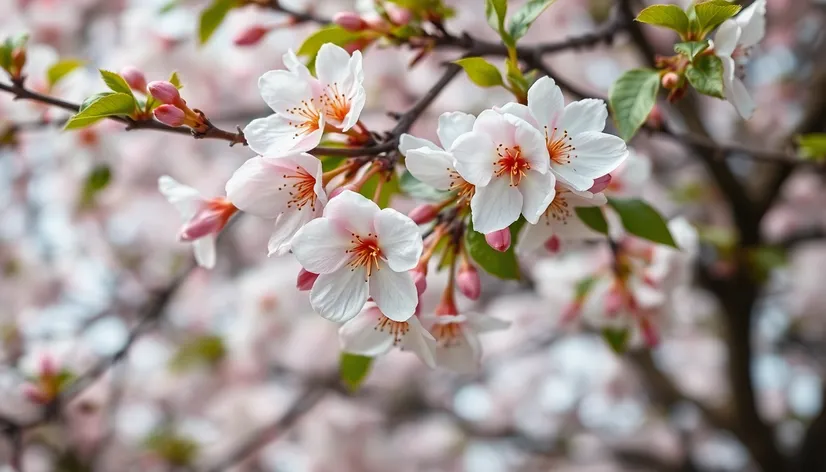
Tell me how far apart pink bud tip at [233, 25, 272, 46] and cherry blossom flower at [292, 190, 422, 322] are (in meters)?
0.67

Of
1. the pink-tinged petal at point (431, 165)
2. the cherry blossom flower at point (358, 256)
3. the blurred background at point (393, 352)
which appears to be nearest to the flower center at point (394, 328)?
the cherry blossom flower at point (358, 256)

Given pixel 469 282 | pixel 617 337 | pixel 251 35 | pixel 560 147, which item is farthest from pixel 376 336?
pixel 251 35

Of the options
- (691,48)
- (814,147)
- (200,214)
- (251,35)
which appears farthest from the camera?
(251,35)

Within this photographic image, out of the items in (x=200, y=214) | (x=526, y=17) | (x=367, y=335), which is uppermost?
(x=526, y=17)

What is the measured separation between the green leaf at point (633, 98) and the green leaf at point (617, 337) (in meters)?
0.55

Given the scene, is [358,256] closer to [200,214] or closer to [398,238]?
[398,238]

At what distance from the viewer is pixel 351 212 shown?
73 centimetres

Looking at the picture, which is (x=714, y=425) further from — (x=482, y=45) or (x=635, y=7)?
(x=482, y=45)

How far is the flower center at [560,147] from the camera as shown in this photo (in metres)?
0.75

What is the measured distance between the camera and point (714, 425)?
7.77 feet

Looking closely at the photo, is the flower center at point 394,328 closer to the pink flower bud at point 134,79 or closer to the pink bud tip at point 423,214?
the pink bud tip at point 423,214

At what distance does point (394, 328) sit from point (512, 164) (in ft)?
0.94

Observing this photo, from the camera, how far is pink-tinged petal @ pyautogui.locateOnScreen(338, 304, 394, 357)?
0.90m

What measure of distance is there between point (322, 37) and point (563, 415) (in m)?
3.21
